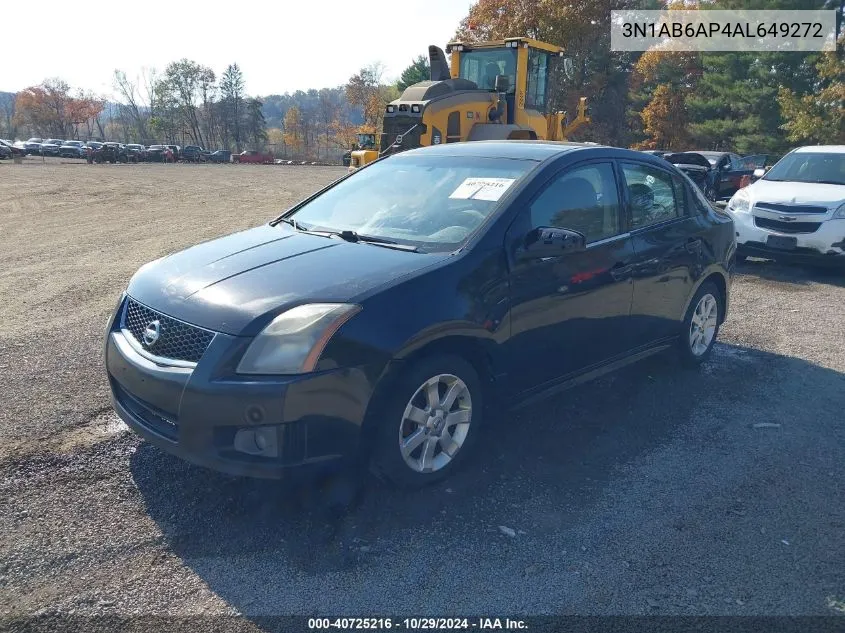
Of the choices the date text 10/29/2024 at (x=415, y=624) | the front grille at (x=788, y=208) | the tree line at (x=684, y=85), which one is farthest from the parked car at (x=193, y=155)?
the date text 10/29/2024 at (x=415, y=624)

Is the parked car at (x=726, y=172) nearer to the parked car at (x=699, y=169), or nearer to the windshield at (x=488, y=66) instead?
the parked car at (x=699, y=169)

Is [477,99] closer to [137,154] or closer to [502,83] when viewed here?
[502,83]

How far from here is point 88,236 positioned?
39.0ft

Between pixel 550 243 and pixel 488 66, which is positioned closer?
pixel 550 243

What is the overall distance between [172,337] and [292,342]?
0.63m

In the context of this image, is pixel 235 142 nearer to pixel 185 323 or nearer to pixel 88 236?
pixel 88 236

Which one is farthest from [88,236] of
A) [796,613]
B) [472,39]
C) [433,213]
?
[472,39]

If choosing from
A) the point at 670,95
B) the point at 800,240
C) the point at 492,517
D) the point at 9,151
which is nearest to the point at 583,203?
the point at 492,517

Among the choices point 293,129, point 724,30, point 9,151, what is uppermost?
point 724,30

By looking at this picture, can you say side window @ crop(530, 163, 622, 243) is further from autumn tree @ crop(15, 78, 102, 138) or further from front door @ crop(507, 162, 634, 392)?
autumn tree @ crop(15, 78, 102, 138)

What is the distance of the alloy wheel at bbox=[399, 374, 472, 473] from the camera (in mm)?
3346

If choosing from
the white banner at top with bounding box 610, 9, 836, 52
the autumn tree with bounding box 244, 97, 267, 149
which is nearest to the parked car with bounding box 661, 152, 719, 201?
the white banner at top with bounding box 610, 9, 836, 52

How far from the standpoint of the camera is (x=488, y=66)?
1529 centimetres

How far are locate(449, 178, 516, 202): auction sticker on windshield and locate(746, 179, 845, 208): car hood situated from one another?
22.0ft
